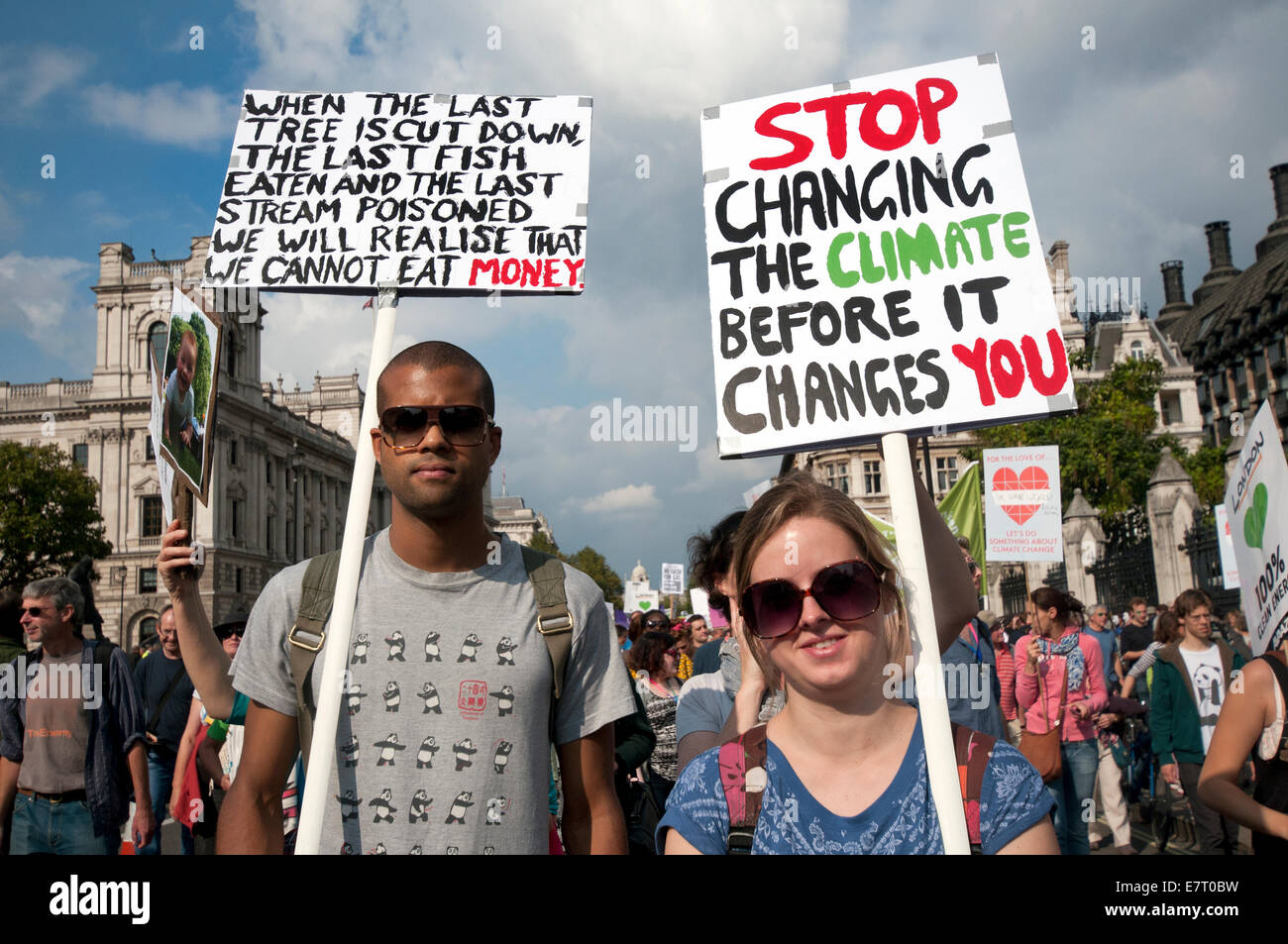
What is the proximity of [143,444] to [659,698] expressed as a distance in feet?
203

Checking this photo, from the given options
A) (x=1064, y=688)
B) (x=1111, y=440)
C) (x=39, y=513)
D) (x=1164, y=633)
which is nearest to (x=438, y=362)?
(x=1064, y=688)

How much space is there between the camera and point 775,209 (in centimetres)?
306

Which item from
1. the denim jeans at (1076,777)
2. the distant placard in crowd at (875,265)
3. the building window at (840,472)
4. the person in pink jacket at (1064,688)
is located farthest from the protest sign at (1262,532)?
the building window at (840,472)

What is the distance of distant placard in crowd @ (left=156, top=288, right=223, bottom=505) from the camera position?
11.0 feet

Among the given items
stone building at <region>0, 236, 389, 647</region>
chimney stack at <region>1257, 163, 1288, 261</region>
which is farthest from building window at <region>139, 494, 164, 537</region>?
chimney stack at <region>1257, 163, 1288, 261</region>

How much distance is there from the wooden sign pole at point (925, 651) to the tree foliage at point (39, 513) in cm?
5168

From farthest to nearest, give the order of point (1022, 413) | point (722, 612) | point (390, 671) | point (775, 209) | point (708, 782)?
point (722, 612) < point (775, 209) < point (1022, 413) < point (390, 671) < point (708, 782)

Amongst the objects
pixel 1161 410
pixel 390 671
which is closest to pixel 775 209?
pixel 390 671

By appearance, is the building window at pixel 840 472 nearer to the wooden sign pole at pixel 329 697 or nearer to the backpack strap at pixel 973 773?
the wooden sign pole at pixel 329 697

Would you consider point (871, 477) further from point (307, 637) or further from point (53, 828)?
point (307, 637)

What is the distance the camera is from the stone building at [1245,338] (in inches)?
2437
